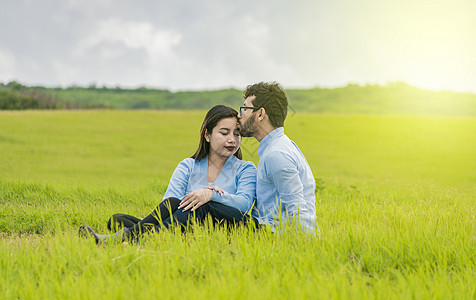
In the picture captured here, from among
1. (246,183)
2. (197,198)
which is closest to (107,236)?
(197,198)

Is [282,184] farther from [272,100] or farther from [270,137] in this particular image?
[272,100]

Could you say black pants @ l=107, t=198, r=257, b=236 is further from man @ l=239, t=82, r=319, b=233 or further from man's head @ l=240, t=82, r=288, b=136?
man's head @ l=240, t=82, r=288, b=136

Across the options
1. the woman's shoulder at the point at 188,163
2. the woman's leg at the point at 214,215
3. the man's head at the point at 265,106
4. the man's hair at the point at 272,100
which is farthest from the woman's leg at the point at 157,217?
the man's hair at the point at 272,100

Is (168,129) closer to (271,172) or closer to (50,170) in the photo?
(50,170)

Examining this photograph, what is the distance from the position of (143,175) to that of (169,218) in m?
10.0

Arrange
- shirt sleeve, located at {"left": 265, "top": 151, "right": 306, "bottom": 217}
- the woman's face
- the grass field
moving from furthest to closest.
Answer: the woman's face → shirt sleeve, located at {"left": 265, "top": 151, "right": 306, "bottom": 217} → the grass field

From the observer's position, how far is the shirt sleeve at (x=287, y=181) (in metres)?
4.24

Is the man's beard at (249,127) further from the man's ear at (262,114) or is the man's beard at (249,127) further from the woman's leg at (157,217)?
the woman's leg at (157,217)

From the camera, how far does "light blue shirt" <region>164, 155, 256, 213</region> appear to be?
492cm

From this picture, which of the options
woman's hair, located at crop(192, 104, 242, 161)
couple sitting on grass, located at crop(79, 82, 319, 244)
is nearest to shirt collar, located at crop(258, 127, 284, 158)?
couple sitting on grass, located at crop(79, 82, 319, 244)

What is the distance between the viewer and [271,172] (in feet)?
14.2

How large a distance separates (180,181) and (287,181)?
63.0 inches

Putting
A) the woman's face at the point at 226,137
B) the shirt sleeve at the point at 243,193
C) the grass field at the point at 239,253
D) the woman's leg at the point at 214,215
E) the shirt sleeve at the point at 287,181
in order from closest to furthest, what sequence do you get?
the grass field at the point at 239,253
the shirt sleeve at the point at 287,181
the woman's leg at the point at 214,215
the shirt sleeve at the point at 243,193
the woman's face at the point at 226,137

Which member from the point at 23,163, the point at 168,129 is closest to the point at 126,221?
the point at 23,163
